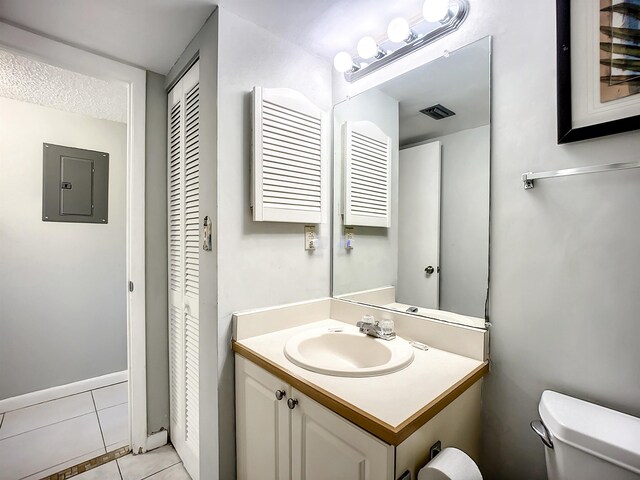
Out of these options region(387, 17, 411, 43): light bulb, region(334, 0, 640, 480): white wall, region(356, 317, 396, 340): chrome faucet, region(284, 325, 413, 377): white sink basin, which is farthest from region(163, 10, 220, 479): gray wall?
region(334, 0, 640, 480): white wall

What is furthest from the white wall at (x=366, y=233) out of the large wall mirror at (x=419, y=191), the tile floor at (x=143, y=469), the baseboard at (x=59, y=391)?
the baseboard at (x=59, y=391)

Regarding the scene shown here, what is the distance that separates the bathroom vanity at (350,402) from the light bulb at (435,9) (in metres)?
1.16

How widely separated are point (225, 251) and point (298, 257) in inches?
15.1

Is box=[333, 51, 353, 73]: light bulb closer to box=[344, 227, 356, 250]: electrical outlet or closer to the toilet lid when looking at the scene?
box=[344, 227, 356, 250]: electrical outlet

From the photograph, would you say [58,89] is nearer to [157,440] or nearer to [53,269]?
[53,269]

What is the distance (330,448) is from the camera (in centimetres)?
85

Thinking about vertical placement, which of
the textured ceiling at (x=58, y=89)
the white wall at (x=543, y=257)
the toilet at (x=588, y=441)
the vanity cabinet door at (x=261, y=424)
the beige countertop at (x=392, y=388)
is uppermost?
the textured ceiling at (x=58, y=89)

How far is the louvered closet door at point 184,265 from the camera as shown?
1491 mm

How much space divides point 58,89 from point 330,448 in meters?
2.56

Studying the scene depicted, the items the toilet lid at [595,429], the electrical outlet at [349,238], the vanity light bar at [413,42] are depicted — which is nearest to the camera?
the toilet lid at [595,429]

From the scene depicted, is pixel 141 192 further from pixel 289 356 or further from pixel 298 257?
pixel 289 356

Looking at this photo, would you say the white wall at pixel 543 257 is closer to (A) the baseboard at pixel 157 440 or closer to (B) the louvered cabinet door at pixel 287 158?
(B) the louvered cabinet door at pixel 287 158

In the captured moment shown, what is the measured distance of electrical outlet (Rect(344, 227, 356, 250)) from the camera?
1.63m

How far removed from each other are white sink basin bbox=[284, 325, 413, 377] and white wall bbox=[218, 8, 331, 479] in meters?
0.25
